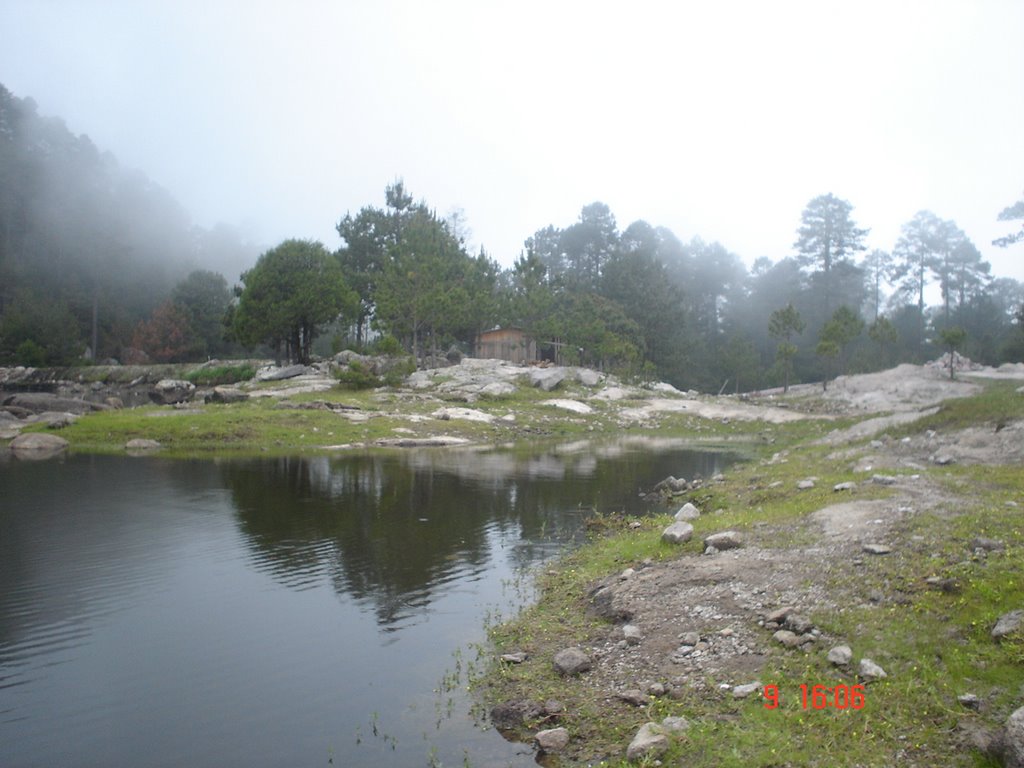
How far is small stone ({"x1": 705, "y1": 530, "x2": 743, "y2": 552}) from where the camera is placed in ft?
43.2

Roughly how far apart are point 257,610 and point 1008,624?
11.6m

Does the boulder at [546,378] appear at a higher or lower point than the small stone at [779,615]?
higher

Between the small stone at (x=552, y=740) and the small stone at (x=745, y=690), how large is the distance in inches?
80.4

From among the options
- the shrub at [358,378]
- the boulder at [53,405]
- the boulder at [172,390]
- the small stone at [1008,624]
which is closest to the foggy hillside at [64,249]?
the boulder at [172,390]

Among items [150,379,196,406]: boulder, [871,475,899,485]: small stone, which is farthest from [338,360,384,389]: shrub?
[871,475,899,485]: small stone

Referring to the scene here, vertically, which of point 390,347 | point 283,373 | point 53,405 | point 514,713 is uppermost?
point 390,347

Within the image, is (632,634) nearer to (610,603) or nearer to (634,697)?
(610,603)

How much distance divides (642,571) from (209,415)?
119 ft

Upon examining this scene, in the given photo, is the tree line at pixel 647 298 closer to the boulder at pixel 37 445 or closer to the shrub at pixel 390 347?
the shrub at pixel 390 347

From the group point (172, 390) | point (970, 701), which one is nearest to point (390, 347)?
point (172, 390)

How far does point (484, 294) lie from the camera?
80438 mm

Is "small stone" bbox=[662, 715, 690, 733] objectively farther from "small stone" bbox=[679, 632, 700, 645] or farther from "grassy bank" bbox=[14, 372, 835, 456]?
"grassy bank" bbox=[14, 372, 835, 456]

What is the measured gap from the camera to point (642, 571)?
1296 centimetres

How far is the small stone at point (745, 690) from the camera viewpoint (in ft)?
26.7
